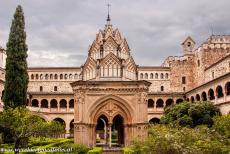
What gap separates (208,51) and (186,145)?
52.5 metres

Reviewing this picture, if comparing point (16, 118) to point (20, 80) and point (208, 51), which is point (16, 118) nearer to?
point (20, 80)

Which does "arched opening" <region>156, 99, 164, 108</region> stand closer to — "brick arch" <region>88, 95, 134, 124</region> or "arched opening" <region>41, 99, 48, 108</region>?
"arched opening" <region>41, 99, 48, 108</region>

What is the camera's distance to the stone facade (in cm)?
3647

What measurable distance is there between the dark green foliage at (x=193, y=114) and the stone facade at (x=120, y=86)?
1.98 metres

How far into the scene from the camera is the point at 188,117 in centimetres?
5019

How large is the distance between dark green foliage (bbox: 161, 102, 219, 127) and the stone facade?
1.98 meters

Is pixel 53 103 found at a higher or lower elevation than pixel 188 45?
lower

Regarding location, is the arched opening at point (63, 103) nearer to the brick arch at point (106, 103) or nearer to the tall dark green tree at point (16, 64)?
the tall dark green tree at point (16, 64)

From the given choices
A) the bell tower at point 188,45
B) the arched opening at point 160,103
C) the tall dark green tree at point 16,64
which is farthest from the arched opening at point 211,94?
the tall dark green tree at point 16,64

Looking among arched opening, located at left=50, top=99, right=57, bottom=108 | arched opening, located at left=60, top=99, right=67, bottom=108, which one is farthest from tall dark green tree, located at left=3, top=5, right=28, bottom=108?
arched opening, located at left=50, top=99, right=57, bottom=108

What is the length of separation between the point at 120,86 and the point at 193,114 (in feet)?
57.4

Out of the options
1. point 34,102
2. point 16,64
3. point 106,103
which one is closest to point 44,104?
point 34,102

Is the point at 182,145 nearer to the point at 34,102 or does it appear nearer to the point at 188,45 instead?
the point at 34,102

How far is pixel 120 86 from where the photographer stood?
36.5 m
